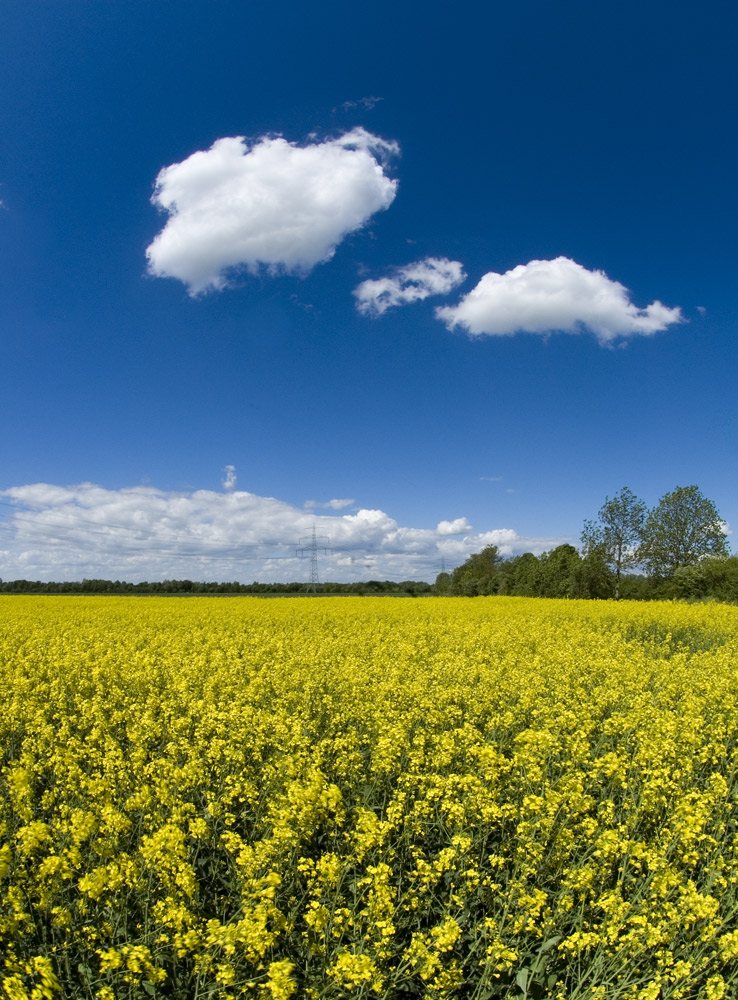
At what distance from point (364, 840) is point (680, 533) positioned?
2236 inches

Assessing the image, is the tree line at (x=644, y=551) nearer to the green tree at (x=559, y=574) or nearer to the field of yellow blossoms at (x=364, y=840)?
the green tree at (x=559, y=574)

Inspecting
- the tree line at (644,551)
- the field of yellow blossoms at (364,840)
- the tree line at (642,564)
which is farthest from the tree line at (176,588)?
the field of yellow blossoms at (364,840)

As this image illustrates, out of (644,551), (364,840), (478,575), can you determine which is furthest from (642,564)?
(364,840)

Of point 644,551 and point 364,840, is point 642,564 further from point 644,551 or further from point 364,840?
point 364,840

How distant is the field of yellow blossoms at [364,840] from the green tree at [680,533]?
4933 centimetres

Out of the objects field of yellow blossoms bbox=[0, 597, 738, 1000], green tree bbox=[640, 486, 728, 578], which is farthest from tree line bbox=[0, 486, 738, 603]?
field of yellow blossoms bbox=[0, 597, 738, 1000]

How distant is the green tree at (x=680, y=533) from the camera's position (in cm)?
5156

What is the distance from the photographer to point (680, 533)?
52500 mm

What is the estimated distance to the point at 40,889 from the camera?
3.20 m

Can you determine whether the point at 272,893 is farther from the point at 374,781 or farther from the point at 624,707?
the point at 624,707

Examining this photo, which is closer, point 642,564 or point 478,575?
point 642,564

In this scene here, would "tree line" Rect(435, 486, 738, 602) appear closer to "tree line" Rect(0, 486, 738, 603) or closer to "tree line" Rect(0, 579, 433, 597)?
"tree line" Rect(0, 486, 738, 603)

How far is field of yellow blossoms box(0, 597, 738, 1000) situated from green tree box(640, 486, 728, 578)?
162 feet

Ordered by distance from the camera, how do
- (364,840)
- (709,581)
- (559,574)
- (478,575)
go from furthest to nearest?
1. (478,575)
2. (559,574)
3. (709,581)
4. (364,840)
